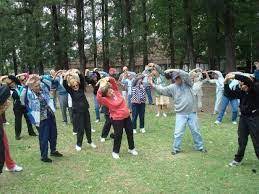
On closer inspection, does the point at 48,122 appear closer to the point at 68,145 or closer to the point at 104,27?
the point at 68,145

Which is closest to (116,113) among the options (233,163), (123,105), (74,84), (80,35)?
(123,105)

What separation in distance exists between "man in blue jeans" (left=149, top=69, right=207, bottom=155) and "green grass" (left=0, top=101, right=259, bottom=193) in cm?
33

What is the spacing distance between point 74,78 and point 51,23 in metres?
25.8

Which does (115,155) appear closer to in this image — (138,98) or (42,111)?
(42,111)

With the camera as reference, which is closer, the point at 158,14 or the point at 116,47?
the point at 116,47

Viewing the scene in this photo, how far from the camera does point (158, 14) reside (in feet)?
135

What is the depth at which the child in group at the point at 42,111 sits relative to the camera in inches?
384

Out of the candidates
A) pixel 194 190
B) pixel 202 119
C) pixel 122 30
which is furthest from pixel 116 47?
pixel 194 190

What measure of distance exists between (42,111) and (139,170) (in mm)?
2424

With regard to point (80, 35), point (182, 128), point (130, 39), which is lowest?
point (182, 128)

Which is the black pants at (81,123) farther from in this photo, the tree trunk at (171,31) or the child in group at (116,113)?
the tree trunk at (171,31)

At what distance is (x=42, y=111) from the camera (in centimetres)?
977

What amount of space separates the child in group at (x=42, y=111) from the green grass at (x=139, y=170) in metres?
0.46

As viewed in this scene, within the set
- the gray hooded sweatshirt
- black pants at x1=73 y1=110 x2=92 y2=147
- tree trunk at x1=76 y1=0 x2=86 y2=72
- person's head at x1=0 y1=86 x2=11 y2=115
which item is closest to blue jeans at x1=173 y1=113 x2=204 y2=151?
the gray hooded sweatshirt
